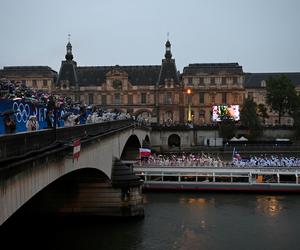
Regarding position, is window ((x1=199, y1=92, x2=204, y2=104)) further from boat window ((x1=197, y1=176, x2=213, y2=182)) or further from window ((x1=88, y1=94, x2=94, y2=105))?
boat window ((x1=197, y1=176, x2=213, y2=182))

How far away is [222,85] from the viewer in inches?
4208

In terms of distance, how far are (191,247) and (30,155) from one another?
1596 centimetres

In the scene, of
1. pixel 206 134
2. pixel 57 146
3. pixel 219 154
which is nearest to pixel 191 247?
pixel 57 146

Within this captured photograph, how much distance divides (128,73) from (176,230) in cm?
8067

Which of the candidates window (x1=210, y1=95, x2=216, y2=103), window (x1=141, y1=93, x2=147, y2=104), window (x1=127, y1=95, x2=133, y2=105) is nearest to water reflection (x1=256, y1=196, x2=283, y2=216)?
window (x1=210, y1=95, x2=216, y2=103)

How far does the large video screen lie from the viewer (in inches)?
3857

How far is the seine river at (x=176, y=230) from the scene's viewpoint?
101 ft

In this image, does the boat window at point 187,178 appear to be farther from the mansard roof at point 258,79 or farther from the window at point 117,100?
the mansard roof at point 258,79

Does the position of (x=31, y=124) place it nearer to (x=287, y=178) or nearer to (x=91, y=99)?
(x=287, y=178)

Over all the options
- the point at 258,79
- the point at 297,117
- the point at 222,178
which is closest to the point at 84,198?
the point at 222,178

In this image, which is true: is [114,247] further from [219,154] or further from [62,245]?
[219,154]

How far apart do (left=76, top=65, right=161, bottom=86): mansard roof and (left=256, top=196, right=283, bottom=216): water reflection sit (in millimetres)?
64869

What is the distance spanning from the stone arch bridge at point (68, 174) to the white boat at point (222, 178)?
7.67 metres

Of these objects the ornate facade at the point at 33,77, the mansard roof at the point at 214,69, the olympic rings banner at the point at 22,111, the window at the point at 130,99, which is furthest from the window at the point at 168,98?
the olympic rings banner at the point at 22,111
